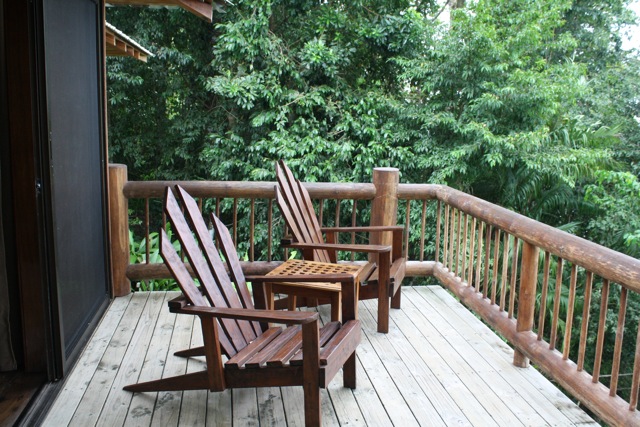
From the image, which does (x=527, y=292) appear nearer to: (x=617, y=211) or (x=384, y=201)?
(x=384, y=201)

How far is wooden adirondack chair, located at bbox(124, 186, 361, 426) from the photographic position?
7.54 ft

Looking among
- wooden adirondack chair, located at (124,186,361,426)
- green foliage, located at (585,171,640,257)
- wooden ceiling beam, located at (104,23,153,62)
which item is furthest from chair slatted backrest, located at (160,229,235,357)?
green foliage, located at (585,171,640,257)

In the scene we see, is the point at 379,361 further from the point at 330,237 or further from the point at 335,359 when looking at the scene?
the point at 330,237

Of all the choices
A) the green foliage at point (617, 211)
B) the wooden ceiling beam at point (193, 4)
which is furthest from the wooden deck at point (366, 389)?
the green foliage at point (617, 211)

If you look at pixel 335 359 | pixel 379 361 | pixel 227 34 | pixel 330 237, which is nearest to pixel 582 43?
pixel 227 34

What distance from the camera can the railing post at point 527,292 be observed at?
314 centimetres

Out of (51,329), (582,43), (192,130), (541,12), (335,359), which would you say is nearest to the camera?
(335,359)

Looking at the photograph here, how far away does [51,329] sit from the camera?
273 cm

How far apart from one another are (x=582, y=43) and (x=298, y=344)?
33.1ft

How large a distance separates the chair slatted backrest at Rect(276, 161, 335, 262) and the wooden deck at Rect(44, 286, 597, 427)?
633 mm

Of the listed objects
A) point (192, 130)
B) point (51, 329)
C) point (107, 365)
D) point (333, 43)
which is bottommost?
point (107, 365)

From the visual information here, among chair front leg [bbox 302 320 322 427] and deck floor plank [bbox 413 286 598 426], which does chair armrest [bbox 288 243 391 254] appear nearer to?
deck floor plank [bbox 413 286 598 426]

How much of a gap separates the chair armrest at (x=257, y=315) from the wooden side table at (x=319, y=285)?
0.52m

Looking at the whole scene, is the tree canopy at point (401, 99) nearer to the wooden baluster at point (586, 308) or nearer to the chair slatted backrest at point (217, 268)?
the wooden baluster at point (586, 308)
